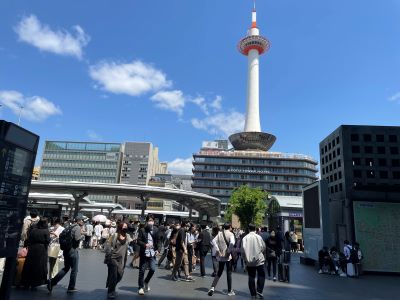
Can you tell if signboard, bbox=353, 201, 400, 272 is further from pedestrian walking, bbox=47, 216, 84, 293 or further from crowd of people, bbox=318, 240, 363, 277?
pedestrian walking, bbox=47, 216, 84, 293

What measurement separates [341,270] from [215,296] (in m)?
9.46

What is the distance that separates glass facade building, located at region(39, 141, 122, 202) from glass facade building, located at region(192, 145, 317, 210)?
30.4 m

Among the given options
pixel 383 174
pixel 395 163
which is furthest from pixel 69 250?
pixel 395 163

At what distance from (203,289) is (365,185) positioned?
40.4 ft

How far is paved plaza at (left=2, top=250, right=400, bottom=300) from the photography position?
24.4ft

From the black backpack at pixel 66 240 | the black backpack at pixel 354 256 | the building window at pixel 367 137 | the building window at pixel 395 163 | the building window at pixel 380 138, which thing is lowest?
the black backpack at pixel 354 256

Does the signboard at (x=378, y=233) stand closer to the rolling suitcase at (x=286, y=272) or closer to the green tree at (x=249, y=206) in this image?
the rolling suitcase at (x=286, y=272)

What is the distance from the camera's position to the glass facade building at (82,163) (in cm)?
11094

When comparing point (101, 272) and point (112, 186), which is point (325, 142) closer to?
point (101, 272)

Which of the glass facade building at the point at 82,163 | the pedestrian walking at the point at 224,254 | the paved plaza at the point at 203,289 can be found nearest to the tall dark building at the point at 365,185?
the paved plaza at the point at 203,289

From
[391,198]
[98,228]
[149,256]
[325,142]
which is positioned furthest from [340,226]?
[98,228]

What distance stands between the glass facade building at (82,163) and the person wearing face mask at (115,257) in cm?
10726

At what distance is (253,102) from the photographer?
4067 inches

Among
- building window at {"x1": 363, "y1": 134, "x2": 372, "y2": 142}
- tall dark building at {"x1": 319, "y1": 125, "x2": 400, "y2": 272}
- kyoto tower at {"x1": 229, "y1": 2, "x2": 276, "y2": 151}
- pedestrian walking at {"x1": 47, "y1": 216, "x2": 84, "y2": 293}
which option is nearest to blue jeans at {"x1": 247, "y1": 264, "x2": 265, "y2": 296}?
pedestrian walking at {"x1": 47, "y1": 216, "x2": 84, "y2": 293}
